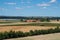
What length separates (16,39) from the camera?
25.3m

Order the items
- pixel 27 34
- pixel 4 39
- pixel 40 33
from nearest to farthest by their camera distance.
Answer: pixel 4 39, pixel 27 34, pixel 40 33

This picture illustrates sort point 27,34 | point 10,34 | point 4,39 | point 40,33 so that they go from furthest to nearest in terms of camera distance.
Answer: point 40,33
point 27,34
point 10,34
point 4,39

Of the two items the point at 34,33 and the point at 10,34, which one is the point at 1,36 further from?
the point at 34,33

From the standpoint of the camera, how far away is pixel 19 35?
2822 centimetres

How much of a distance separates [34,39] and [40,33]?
7090mm

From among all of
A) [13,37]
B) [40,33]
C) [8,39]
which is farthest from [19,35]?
[40,33]

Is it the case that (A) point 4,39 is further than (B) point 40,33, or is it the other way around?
(B) point 40,33

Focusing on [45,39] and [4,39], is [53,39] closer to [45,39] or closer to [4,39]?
[45,39]

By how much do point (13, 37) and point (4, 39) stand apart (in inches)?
90.8

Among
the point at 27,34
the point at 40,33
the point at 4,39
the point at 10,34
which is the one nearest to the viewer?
the point at 4,39

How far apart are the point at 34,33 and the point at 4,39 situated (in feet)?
24.5

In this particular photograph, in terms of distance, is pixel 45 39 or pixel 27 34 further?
pixel 27 34

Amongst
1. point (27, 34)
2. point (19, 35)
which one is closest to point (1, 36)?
point (19, 35)

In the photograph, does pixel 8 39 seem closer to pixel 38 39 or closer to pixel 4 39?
pixel 4 39
